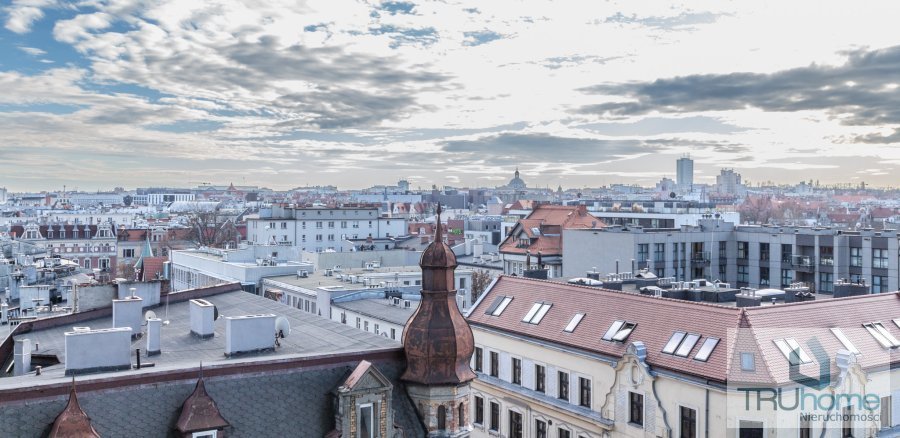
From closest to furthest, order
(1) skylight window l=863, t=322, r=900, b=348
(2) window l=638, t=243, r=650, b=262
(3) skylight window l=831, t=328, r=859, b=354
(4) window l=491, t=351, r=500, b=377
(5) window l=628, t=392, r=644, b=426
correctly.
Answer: (3) skylight window l=831, t=328, r=859, b=354, (5) window l=628, t=392, r=644, b=426, (1) skylight window l=863, t=322, r=900, b=348, (4) window l=491, t=351, r=500, b=377, (2) window l=638, t=243, r=650, b=262

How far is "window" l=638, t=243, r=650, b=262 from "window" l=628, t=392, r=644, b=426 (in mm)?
38371

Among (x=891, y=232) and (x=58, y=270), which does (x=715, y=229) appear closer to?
(x=891, y=232)

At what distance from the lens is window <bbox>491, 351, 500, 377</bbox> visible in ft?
142

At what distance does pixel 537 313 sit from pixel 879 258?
39.5 m

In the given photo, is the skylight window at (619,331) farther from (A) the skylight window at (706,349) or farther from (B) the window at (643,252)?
(B) the window at (643,252)

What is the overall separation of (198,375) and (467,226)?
5116 inches

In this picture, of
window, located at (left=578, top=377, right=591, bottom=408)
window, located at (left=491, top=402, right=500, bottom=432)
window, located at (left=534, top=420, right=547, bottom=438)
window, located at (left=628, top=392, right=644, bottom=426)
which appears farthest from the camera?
window, located at (left=491, top=402, right=500, bottom=432)

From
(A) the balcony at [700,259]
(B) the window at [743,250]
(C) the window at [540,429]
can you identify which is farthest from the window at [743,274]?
(C) the window at [540,429]

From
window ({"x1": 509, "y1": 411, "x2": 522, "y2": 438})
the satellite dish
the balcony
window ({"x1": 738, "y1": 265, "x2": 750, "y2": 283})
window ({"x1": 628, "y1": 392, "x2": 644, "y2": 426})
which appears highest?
the satellite dish

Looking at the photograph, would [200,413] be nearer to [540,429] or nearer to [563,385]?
[563,385]

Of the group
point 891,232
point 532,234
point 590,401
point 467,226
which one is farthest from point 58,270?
point 467,226

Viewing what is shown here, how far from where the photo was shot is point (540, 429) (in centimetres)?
3962

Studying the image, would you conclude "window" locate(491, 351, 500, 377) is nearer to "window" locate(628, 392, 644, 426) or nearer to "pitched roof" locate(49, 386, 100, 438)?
"window" locate(628, 392, 644, 426)

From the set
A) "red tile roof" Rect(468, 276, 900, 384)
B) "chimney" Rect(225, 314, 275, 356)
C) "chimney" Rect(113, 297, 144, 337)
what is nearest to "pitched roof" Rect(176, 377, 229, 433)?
"chimney" Rect(225, 314, 275, 356)
